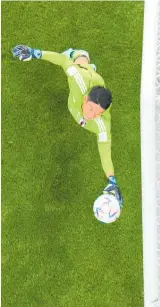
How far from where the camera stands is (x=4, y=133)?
4.46 meters

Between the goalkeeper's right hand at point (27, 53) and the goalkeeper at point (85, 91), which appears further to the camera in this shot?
the goalkeeper's right hand at point (27, 53)

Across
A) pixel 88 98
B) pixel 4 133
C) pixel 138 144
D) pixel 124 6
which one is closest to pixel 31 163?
pixel 4 133

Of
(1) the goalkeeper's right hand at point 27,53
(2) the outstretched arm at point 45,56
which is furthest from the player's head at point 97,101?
(1) the goalkeeper's right hand at point 27,53

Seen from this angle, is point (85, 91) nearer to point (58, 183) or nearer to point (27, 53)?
point (27, 53)

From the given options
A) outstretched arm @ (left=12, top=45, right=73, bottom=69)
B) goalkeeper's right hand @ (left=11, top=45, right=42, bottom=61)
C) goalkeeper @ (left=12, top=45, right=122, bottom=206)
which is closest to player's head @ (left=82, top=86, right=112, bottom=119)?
goalkeeper @ (left=12, top=45, right=122, bottom=206)

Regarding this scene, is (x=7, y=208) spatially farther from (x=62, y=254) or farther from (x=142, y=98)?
Result: (x=142, y=98)

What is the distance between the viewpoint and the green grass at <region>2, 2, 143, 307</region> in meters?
4.43

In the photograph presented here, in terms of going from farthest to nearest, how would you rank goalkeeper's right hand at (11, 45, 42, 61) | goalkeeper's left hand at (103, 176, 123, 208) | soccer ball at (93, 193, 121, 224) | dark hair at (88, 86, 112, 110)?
1. goalkeeper's right hand at (11, 45, 42, 61)
2. goalkeeper's left hand at (103, 176, 123, 208)
3. soccer ball at (93, 193, 121, 224)
4. dark hair at (88, 86, 112, 110)

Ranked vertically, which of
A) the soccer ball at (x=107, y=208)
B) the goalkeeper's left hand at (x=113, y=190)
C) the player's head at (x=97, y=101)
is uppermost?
the player's head at (x=97, y=101)

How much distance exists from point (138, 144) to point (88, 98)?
118cm

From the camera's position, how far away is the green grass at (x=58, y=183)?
4430 mm

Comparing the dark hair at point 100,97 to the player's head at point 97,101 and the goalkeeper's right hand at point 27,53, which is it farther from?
the goalkeeper's right hand at point 27,53

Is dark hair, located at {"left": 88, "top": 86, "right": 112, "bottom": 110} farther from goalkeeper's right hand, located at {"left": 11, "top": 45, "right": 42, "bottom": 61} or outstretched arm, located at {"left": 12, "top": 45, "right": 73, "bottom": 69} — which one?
goalkeeper's right hand, located at {"left": 11, "top": 45, "right": 42, "bottom": 61}

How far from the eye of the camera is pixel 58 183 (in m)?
4.45
